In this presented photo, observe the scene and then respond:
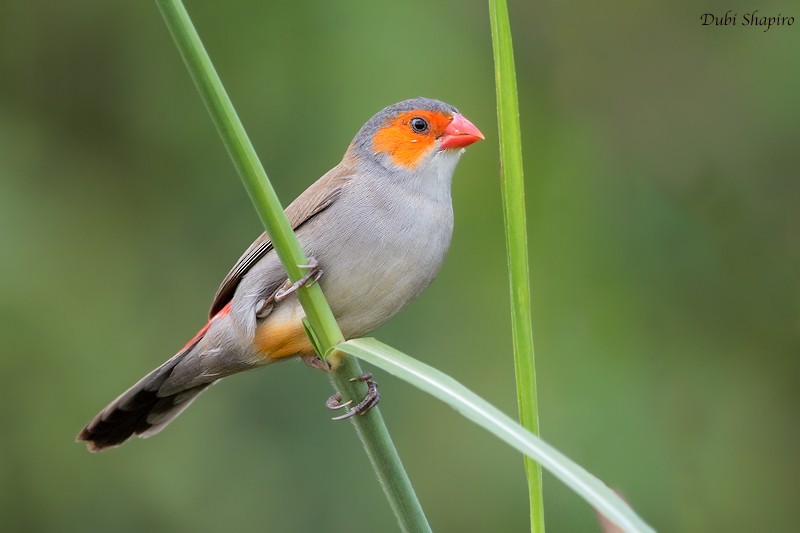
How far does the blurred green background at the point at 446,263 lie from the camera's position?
4445 mm

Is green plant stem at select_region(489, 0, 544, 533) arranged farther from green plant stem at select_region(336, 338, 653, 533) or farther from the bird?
the bird

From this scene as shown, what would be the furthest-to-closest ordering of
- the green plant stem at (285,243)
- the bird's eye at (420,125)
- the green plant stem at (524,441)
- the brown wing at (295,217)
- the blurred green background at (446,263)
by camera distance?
the blurred green background at (446,263), the bird's eye at (420,125), the brown wing at (295,217), the green plant stem at (285,243), the green plant stem at (524,441)

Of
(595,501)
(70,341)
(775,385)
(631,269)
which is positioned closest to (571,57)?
(631,269)

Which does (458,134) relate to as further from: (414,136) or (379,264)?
(379,264)

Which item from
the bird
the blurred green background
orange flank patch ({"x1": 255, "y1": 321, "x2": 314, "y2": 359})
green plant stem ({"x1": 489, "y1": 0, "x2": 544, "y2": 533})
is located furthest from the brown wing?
green plant stem ({"x1": 489, "y1": 0, "x2": 544, "y2": 533})

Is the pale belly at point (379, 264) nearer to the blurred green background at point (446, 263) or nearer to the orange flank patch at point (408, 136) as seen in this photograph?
the orange flank patch at point (408, 136)

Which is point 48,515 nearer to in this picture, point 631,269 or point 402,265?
point 402,265

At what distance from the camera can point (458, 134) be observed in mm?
3336

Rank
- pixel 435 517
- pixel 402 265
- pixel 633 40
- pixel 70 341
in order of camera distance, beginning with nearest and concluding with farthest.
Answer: pixel 402 265, pixel 435 517, pixel 70 341, pixel 633 40

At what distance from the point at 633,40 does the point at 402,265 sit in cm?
268

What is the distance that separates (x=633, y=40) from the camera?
511cm

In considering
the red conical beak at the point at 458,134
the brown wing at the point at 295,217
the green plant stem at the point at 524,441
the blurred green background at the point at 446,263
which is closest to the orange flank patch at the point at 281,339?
the brown wing at the point at 295,217

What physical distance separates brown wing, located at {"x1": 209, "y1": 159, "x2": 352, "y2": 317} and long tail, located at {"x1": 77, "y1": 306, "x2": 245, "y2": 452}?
0.09 meters

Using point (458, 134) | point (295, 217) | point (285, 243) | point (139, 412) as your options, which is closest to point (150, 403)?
point (139, 412)
